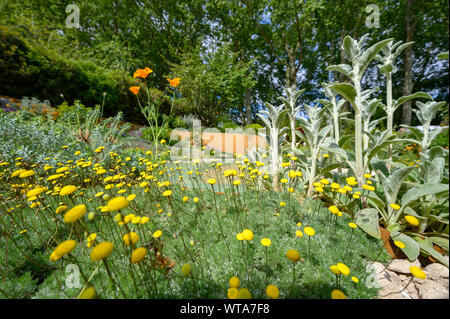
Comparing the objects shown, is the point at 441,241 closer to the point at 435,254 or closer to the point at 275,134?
the point at 435,254

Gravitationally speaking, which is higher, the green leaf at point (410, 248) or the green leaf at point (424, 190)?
the green leaf at point (424, 190)

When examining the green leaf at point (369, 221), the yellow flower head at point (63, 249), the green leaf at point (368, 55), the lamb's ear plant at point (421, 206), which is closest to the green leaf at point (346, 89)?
the green leaf at point (368, 55)

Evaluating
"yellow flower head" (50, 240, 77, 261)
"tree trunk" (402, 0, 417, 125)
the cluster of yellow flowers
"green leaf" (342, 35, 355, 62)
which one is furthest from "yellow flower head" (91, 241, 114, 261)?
"tree trunk" (402, 0, 417, 125)

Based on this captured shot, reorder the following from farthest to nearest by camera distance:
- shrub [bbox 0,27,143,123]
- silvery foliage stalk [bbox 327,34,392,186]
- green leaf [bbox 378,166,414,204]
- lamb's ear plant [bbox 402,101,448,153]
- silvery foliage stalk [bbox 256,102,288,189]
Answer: shrub [bbox 0,27,143,123] < silvery foliage stalk [bbox 256,102,288,189] < lamb's ear plant [bbox 402,101,448,153] < silvery foliage stalk [bbox 327,34,392,186] < green leaf [bbox 378,166,414,204]

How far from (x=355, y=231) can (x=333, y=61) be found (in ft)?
62.7

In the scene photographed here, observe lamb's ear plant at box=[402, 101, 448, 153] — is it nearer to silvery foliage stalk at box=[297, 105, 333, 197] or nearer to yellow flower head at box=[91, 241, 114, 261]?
silvery foliage stalk at box=[297, 105, 333, 197]

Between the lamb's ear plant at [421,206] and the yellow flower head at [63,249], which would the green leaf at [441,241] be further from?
the yellow flower head at [63,249]

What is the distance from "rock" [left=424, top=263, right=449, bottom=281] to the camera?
4.11 feet

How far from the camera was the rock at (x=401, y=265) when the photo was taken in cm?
141

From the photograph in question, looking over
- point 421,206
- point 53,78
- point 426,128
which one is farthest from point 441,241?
point 53,78

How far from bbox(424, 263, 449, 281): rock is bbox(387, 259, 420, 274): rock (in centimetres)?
7

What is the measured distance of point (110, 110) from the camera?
912 centimetres

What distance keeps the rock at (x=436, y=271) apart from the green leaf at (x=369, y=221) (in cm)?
39
